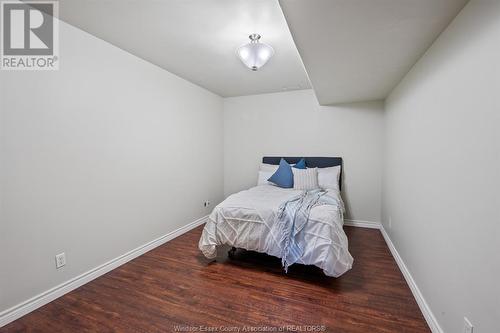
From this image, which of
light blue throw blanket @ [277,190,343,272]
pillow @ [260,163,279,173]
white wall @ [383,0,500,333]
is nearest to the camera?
white wall @ [383,0,500,333]

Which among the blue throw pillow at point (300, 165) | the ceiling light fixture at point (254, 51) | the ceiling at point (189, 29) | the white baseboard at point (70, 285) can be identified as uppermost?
the ceiling at point (189, 29)

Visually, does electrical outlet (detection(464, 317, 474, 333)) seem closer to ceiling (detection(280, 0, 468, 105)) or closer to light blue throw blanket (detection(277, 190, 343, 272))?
light blue throw blanket (detection(277, 190, 343, 272))

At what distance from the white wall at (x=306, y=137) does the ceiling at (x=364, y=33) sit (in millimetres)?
1348

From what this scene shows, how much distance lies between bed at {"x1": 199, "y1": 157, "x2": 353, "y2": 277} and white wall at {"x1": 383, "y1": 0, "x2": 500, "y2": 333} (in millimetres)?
646

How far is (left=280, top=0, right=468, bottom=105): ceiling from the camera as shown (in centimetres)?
122

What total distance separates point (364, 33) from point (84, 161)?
2.62 m

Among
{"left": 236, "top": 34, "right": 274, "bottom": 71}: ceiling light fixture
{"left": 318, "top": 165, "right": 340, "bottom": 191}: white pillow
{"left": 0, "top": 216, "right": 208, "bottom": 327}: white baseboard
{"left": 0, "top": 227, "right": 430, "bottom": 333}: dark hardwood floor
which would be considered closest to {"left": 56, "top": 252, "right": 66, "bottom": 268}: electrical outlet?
{"left": 0, "top": 216, "right": 208, "bottom": 327}: white baseboard

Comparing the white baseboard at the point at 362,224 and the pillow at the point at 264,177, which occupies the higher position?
the pillow at the point at 264,177

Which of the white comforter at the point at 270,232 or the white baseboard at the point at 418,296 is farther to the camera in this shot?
the white comforter at the point at 270,232

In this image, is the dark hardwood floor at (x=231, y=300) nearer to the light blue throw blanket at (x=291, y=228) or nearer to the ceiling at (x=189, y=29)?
the light blue throw blanket at (x=291, y=228)

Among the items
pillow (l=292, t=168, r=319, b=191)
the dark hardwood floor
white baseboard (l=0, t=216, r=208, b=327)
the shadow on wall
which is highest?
pillow (l=292, t=168, r=319, b=191)

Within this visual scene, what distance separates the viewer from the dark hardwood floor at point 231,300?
1.60 meters

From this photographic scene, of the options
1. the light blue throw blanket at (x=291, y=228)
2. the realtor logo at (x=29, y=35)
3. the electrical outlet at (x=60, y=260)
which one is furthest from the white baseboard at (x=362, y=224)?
the realtor logo at (x=29, y=35)

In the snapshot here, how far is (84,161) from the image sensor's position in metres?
2.12
